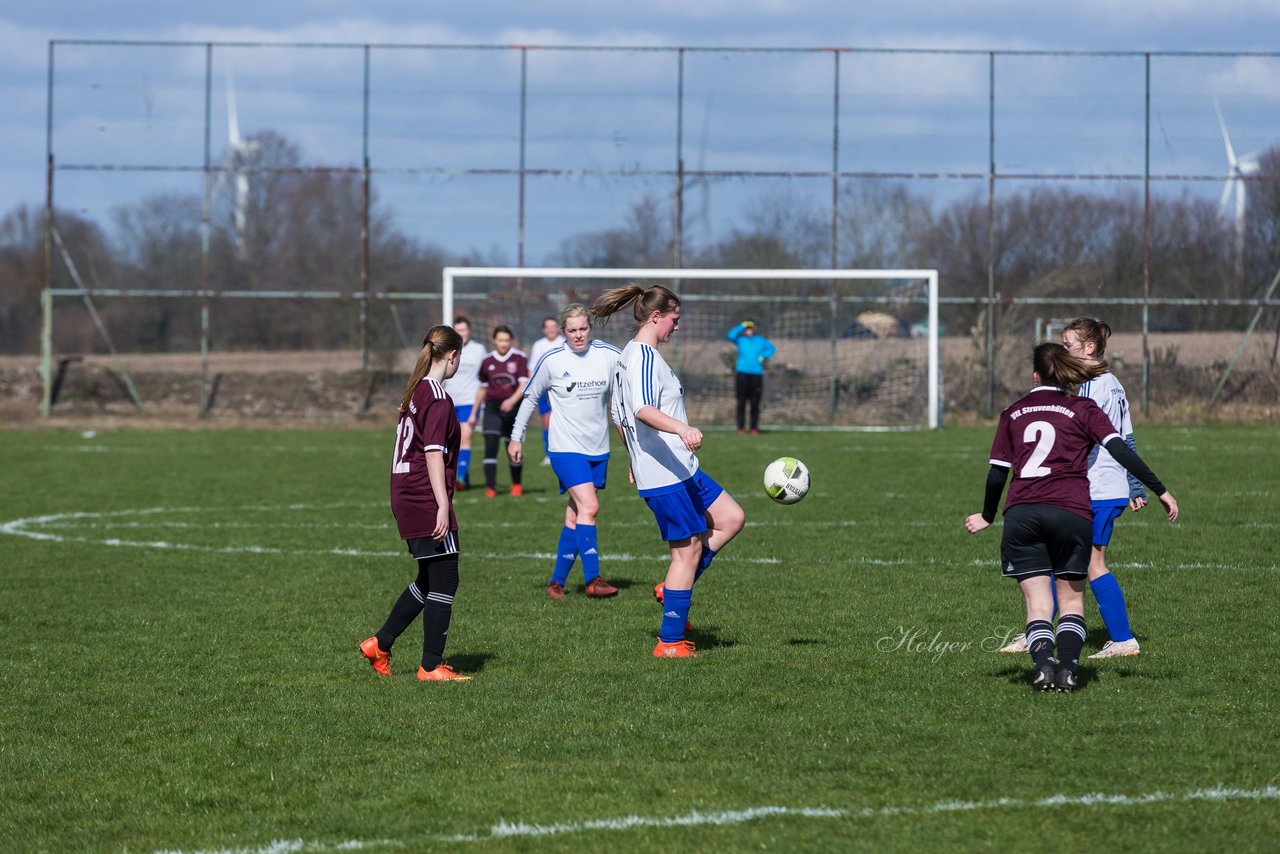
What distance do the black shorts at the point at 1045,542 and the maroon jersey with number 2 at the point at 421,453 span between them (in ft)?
8.53

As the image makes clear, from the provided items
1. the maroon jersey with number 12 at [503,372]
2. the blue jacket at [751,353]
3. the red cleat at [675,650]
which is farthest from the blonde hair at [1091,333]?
the blue jacket at [751,353]

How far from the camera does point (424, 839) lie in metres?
4.49

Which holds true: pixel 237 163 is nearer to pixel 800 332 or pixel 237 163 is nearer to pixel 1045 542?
pixel 800 332

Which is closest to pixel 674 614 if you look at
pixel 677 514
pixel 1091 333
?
pixel 677 514

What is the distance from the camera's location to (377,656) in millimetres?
7172

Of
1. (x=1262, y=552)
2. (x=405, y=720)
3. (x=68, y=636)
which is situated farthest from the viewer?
(x=1262, y=552)

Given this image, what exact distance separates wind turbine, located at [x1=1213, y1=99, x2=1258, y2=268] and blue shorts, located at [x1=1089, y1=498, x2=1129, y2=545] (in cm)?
2474

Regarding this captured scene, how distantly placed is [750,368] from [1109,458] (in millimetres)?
17970

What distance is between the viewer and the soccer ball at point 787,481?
8117mm

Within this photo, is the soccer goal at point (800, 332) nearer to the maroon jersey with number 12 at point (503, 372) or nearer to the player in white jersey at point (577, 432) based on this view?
the maroon jersey with number 12 at point (503, 372)

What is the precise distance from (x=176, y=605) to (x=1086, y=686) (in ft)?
18.6

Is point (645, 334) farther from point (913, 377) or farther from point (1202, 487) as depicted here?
point (913, 377)

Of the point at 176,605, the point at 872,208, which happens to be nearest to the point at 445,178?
the point at 872,208

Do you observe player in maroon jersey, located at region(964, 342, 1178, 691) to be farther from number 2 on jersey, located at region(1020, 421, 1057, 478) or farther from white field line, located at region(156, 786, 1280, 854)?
white field line, located at region(156, 786, 1280, 854)
